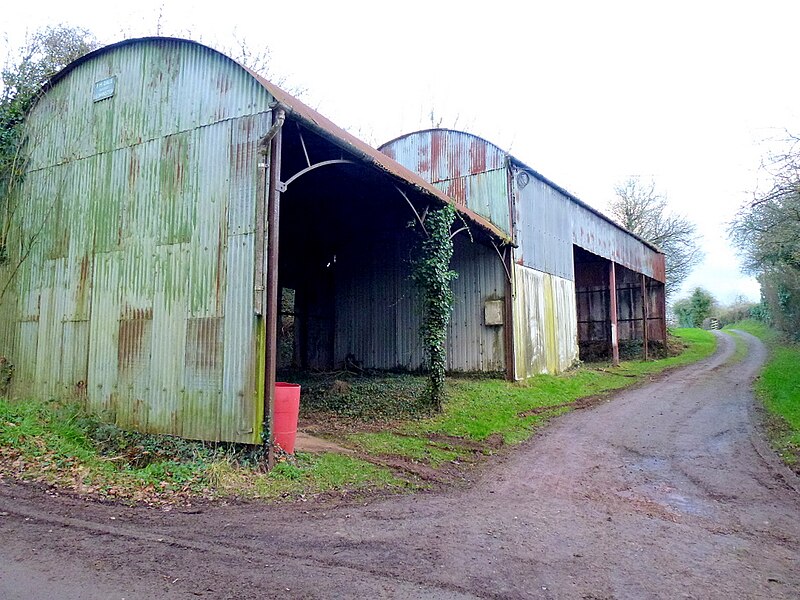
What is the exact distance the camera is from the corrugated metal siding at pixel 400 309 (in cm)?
1462

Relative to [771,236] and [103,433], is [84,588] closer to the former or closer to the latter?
[103,433]

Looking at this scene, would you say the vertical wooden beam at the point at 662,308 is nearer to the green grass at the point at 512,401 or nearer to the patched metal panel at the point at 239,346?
the green grass at the point at 512,401

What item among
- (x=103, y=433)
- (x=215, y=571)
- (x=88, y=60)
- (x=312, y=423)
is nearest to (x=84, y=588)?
(x=215, y=571)

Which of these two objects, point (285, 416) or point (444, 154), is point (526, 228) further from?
point (285, 416)

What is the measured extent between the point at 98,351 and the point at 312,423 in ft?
12.5

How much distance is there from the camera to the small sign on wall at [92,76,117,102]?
9.30m

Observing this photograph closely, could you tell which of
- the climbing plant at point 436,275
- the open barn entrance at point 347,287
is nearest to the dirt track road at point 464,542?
the climbing plant at point 436,275

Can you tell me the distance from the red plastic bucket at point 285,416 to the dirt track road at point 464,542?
1.53 metres

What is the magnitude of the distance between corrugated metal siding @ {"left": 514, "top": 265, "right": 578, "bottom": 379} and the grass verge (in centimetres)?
263

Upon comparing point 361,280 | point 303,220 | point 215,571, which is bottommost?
point 215,571

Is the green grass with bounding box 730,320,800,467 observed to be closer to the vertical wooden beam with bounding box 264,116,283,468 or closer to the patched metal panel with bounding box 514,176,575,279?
the patched metal panel with bounding box 514,176,575,279

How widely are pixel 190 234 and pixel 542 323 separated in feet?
36.2

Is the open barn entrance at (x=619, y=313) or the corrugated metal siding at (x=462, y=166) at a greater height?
the corrugated metal siding at (x=462, y=166)

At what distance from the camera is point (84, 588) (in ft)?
11.9
